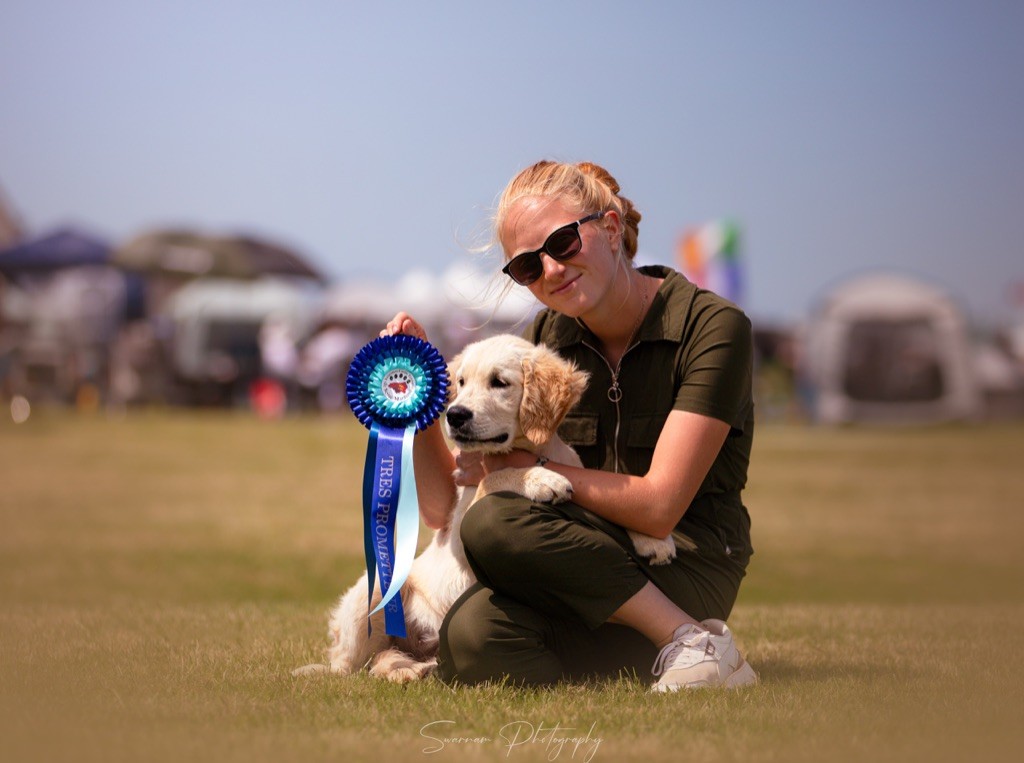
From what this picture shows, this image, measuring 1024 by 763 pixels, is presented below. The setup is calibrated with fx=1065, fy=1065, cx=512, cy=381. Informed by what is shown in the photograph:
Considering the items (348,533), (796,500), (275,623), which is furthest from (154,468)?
(275,623)

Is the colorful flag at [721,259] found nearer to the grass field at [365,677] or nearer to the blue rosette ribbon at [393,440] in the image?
the grass field at [365,677]

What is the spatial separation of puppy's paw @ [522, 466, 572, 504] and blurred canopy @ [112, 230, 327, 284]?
2369 centimetres

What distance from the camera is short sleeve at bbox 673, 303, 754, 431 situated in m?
3.33

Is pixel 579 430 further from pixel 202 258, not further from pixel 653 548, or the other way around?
pixel 202 258

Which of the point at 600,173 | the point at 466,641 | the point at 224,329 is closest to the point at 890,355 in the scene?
the point at 224,329

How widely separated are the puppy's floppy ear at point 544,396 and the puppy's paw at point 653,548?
0.43 m

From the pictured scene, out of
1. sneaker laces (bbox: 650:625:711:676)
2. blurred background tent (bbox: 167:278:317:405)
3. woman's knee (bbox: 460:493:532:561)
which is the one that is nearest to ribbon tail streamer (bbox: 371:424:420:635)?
woman's knee (bbox: 460:493:532:561)

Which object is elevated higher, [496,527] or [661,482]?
[661,482]

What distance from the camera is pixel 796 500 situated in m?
11.2

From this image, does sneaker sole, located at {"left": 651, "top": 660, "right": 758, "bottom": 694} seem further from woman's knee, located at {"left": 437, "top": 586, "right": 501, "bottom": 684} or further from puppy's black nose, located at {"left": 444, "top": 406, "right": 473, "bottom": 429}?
puppy's black nose, located at {"left": 444, "top": 406, "right": 473, "bottom": 429}

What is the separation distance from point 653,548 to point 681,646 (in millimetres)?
309

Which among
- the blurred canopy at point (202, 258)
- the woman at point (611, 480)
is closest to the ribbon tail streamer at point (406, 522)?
the woman at point (611, 480)

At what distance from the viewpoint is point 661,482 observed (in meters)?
3.26

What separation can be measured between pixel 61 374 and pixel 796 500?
17757 millimetres
